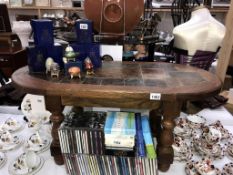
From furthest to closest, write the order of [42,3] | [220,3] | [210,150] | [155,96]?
[42,3] → [220,3] → [210,150] → [155,96]

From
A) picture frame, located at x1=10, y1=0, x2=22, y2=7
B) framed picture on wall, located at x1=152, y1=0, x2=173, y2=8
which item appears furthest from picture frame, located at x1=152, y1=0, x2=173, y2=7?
picture frame, located at x1=10, y1=0, x2=22, y2=7

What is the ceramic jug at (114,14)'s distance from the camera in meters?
0.97

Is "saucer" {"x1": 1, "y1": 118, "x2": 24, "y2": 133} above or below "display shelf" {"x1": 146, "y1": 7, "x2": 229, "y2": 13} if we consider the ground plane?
below

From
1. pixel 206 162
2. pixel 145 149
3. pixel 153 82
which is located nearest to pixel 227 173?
pixel 206 162

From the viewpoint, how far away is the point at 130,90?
0.64 metres

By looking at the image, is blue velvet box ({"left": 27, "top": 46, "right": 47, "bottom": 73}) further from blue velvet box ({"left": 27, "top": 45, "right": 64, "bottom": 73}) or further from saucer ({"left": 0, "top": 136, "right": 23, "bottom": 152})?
saucer ({"left": 0, "top": 136, "right": 23, "bottom": 152})

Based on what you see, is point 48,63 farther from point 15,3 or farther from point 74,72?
point 15,3

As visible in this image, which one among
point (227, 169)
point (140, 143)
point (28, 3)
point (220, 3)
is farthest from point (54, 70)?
point (220, 3)

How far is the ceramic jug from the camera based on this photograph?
3.20ft

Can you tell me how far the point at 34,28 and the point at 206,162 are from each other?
78cm

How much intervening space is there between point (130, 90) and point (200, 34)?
569mm

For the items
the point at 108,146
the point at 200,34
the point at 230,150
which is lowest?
the point at 230,150

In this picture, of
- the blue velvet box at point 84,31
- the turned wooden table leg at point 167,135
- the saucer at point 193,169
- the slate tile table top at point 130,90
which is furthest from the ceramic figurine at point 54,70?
the saucer at point 193,169

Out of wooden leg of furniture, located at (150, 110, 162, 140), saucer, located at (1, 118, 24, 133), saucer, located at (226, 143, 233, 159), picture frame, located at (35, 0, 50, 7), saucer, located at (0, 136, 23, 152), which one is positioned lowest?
saucer, located at (226, 143, 233, 159)
